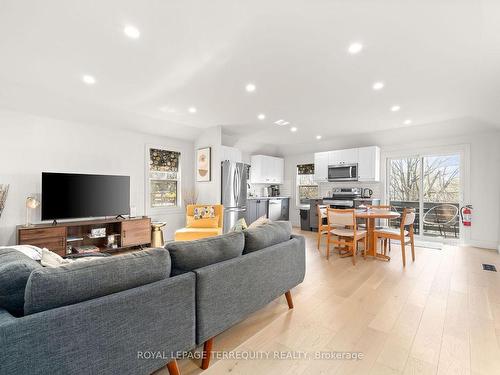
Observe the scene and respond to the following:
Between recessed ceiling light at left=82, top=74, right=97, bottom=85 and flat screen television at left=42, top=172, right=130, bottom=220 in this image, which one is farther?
flat screen television at left=42, top=172, right=130, bottom=220

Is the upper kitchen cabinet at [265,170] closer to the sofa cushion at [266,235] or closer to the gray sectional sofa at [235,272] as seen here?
the sofa cushion at [266,235]

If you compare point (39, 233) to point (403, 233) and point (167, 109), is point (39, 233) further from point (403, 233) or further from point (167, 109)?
point (403, 233)

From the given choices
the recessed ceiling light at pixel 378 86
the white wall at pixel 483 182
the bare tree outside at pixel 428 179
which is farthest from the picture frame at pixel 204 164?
the bare tree outside at pixel 428 179

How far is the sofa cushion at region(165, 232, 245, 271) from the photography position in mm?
1546

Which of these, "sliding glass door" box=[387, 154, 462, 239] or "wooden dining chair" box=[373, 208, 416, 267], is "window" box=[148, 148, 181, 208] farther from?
"sliding glass door" box=[387, 154, 462, 239]

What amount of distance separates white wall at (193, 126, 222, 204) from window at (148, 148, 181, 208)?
66cm

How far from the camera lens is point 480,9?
1.77 m

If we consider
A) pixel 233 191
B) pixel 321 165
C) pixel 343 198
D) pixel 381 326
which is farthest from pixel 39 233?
pixel 343 198

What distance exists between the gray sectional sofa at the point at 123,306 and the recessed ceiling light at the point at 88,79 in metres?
2.24

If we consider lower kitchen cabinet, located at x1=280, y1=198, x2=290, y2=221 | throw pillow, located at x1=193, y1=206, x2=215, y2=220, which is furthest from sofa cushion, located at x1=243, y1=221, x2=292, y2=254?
lower kitchen cabinet, located at x1=280, y1=198, x2=290, y2=221

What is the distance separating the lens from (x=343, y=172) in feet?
19.9

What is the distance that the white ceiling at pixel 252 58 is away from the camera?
1850mm

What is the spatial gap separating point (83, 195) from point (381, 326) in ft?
14.7

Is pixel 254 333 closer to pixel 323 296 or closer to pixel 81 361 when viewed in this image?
pixel 323 296
